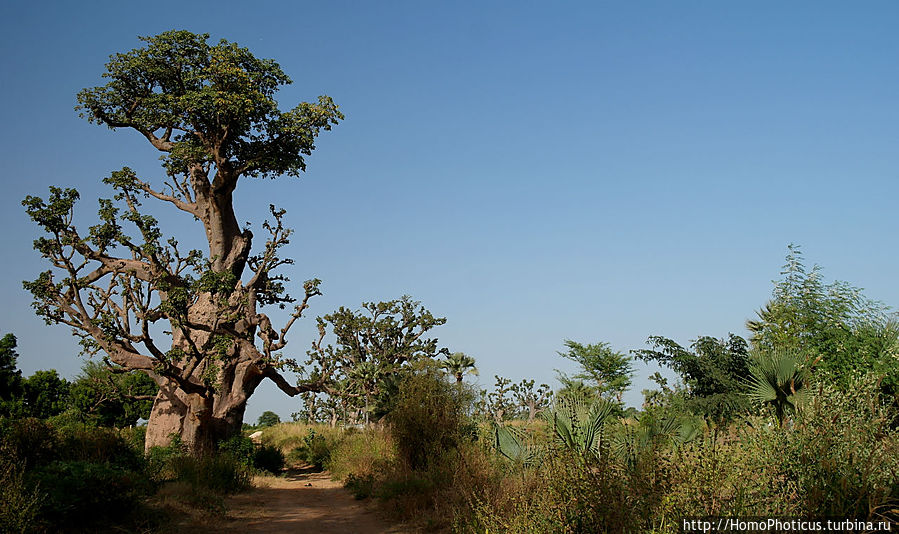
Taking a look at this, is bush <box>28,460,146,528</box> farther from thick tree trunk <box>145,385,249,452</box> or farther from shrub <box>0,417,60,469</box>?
thick tree trunk <box>145,385,249,452</box>

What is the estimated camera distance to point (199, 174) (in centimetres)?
1997

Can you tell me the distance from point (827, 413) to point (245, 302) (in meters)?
16.3

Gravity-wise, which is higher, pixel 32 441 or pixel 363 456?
pixel 32 441

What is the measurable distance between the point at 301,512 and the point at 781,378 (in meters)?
10.3

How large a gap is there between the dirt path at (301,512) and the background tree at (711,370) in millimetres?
12898

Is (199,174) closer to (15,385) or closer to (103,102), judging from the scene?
(103,102)

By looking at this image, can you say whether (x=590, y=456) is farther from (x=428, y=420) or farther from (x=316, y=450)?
(x=316, y=450)

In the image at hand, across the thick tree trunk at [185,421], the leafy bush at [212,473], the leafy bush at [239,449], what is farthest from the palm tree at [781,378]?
the thick tree trunk at [185,421]

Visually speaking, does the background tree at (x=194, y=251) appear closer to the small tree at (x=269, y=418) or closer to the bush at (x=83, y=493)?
the bush at (x=83, y=493)

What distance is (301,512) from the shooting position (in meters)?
12.7

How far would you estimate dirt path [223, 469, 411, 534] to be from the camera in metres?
10.9

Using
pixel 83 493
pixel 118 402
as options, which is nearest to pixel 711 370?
pixel 83 493

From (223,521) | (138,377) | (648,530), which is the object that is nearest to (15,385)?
(138,377)

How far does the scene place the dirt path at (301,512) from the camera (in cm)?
1086
